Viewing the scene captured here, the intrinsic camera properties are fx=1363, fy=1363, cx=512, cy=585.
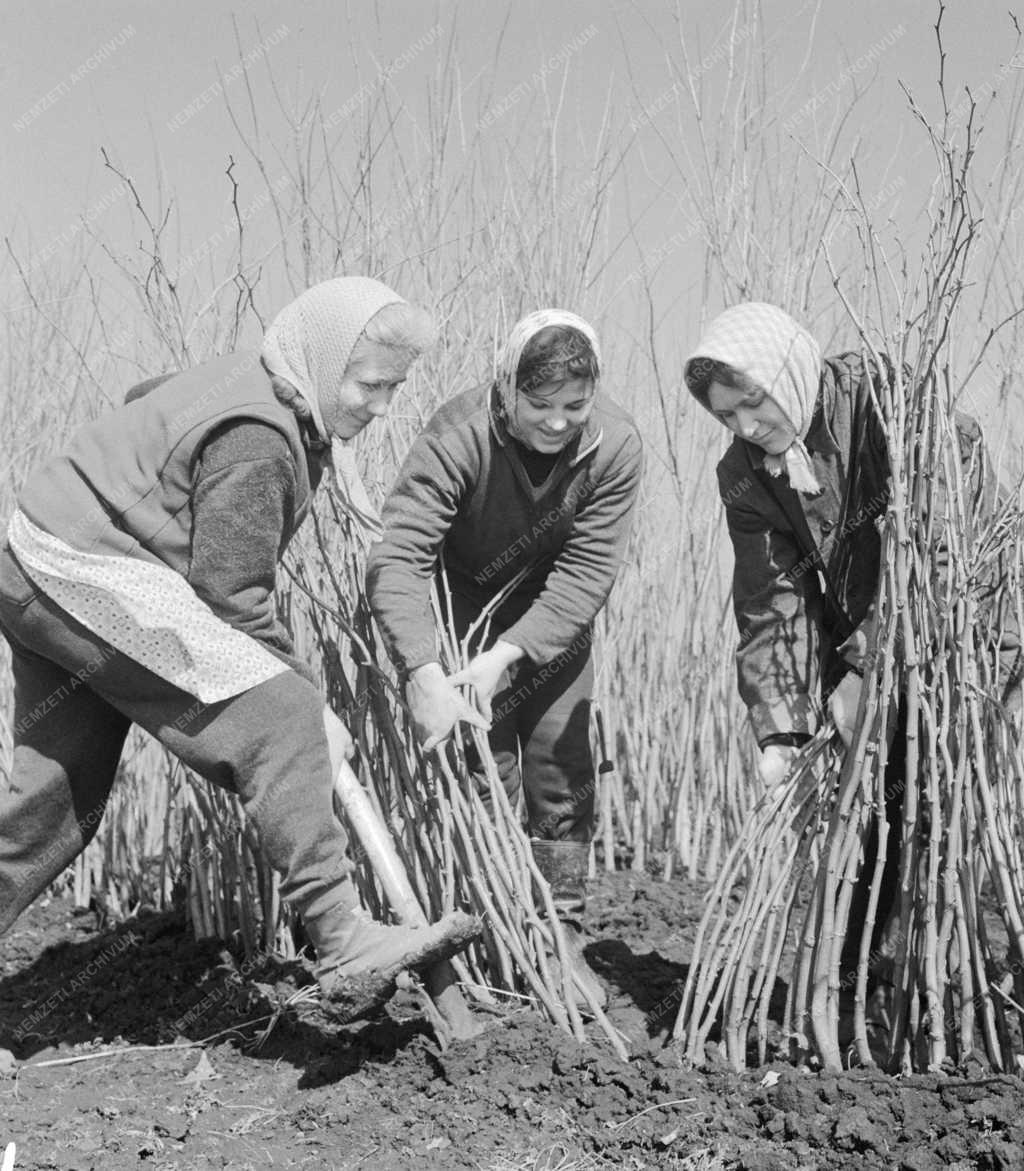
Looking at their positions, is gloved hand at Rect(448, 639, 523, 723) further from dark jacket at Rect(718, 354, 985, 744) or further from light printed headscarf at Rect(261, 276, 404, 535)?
light printed headscarf at Rect(261, 276, 404, 535)

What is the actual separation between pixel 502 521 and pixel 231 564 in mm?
709

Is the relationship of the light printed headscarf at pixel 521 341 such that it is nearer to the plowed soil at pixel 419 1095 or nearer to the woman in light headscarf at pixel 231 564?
the woman in light headscarf at pixel 231 564

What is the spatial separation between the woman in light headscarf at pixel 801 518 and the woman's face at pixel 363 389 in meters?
0.50

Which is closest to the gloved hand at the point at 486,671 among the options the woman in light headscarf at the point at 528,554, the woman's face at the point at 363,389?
the woman in light headscarf at the point at 528,554

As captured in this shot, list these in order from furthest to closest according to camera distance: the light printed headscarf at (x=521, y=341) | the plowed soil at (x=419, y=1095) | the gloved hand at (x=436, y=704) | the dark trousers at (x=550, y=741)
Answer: the dark trousers at (x=550, y=741) < the gloved hand at (x=436, y=704) < the light printed headscarf at (x=521, y=341) < the plowed soil at (x=419, y=1095)

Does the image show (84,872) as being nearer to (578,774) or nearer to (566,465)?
(578,774)

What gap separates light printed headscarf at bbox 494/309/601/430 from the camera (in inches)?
96.4

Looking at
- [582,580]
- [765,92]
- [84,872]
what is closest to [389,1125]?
[582,580]

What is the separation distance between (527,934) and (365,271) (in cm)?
167

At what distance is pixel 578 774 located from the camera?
2.93 m

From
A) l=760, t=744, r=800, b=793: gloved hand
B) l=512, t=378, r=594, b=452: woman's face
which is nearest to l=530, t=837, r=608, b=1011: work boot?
l=760, t=744, r=800, b=793: gloved hand

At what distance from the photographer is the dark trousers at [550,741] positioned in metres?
2.89

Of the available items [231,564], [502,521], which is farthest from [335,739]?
[502,521]

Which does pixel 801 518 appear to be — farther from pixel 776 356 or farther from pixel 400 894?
pixel 400 894
